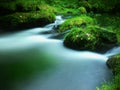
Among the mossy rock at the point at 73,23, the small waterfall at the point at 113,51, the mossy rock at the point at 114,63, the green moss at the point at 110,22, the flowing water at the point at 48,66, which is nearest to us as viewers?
the flowing water at the point at 48,66

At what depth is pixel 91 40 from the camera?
9273 mm

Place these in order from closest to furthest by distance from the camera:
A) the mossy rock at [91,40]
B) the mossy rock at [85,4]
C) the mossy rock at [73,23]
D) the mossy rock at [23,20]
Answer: the mossy rock at [91,40]
the mossy rock at [73,23]
the mossy rock at [23,20]
the mossy rock at [85,4]

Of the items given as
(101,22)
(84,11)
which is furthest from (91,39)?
(84,11)

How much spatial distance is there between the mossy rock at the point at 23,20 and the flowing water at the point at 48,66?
145cm

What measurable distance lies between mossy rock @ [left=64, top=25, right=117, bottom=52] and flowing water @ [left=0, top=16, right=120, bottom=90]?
256 mm

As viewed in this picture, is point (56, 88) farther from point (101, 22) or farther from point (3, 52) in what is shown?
point (101, 22)

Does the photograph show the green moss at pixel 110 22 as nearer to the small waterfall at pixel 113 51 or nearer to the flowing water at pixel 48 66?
the small waterfall at pixel 113 51

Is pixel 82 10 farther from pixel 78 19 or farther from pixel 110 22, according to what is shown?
pixel 78 19

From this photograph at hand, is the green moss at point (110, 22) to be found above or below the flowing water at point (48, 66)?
above

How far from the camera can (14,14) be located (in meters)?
12.6

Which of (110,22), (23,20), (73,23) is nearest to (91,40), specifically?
(73,23)

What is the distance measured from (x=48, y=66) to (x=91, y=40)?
2.05 metres

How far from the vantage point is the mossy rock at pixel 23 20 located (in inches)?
487

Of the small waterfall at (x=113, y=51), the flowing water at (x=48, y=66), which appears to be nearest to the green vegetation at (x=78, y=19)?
the small waterfall at (x=113, y=51)
